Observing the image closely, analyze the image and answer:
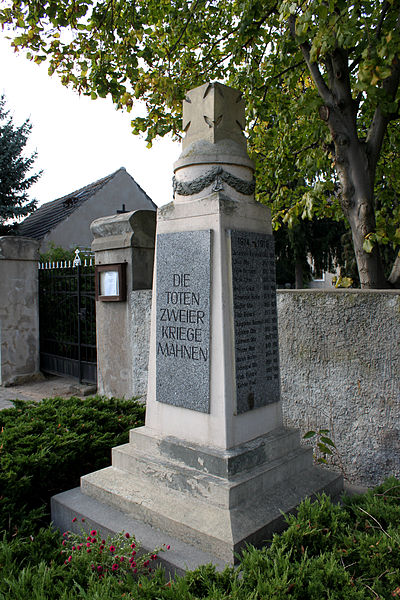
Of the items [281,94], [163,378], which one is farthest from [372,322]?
[281,94]

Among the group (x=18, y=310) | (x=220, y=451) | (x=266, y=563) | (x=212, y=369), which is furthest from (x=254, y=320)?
(x=18, y=310)

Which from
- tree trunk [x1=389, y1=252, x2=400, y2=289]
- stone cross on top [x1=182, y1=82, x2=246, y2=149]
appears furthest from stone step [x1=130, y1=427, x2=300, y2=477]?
tree trunk [x1=389, y1=252, x2=400, y2=289]

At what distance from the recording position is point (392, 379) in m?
3.41

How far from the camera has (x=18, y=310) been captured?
8586 mm

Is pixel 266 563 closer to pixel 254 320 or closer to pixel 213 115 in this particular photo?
pixel 254 320

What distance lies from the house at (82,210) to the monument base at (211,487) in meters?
13.3

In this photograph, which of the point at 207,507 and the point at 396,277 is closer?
the point at 207,507

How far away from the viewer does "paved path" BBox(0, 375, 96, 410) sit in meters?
7.04

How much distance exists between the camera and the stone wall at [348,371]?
343 centimetres

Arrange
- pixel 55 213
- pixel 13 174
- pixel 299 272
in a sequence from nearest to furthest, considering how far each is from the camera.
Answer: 1. pixel 13 174
2. pixel 55 213
3. pixel 299 272

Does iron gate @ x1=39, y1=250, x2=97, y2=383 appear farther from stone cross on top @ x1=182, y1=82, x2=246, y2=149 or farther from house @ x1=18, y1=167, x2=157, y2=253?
house @ x1=18, y1=167, x2=157, y2=253

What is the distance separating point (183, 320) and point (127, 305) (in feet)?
9.20

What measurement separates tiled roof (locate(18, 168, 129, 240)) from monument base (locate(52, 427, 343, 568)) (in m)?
14.4

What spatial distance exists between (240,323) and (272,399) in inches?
23.9
